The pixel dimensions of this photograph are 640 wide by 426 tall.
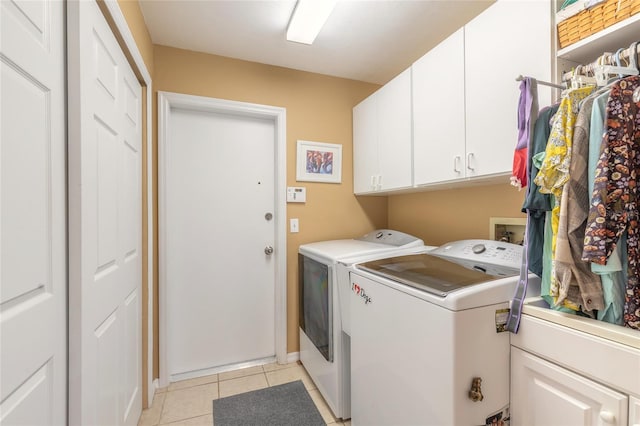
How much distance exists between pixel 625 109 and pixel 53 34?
1672 mm

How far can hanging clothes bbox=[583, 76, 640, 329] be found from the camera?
0.73 meters

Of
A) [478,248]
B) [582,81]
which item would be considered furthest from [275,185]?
[582,81]

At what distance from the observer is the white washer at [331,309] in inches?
64.6

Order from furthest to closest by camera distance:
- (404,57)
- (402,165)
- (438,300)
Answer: (404,57)
(402,165)
(438,300)

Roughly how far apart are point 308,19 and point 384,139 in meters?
0.91

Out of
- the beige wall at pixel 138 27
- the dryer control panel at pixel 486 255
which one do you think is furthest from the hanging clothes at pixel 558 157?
the beige wall at pixel 138 27

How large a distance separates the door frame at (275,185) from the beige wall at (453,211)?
1073mm

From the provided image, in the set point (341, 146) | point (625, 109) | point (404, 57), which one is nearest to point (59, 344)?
point (625, 109)

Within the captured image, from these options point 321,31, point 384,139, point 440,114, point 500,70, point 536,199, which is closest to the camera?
point 536,199

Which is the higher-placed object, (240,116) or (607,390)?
(240,116)

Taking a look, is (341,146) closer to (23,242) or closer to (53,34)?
(53,34)

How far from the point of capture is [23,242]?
2.24ft

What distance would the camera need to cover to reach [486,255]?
4.45ft

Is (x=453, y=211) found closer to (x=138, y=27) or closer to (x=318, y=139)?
(x=318, y=139)
